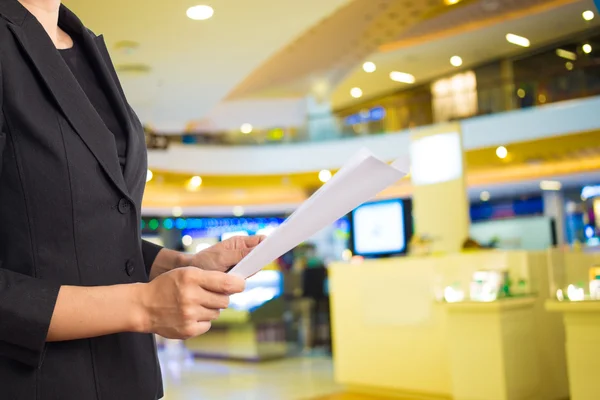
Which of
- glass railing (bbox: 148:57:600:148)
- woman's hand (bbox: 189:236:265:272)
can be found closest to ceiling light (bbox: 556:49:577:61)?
glass railing (bbox: 148:57:600:148)

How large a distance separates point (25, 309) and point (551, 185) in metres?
18.7

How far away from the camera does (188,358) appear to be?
10.4m

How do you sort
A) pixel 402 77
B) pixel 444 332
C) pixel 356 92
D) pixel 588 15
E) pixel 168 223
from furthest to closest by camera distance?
pixel 168 223
pixel 356 92
pixel 402 77
pixel 588 15
pixel 444 332

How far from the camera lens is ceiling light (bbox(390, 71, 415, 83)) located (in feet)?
49.3

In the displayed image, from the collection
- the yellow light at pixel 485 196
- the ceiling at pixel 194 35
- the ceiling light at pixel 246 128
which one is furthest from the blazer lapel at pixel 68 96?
the yellow light at pixel 485 196

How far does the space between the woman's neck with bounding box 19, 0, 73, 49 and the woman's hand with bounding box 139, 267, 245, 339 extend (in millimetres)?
430

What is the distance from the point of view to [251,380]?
7535 mm

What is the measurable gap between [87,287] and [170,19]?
5303 millimetres

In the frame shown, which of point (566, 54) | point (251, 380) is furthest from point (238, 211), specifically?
point (251, 380)

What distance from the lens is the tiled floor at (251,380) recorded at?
255 inches

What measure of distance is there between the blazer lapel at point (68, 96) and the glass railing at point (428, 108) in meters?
9.52

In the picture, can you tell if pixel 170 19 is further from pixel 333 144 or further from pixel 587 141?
pixel 333 144

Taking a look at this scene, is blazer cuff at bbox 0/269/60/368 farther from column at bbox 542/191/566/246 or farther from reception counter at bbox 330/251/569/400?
column at bbox 542/191/566/246

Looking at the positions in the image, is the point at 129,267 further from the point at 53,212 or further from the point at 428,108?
the point at 428,108
